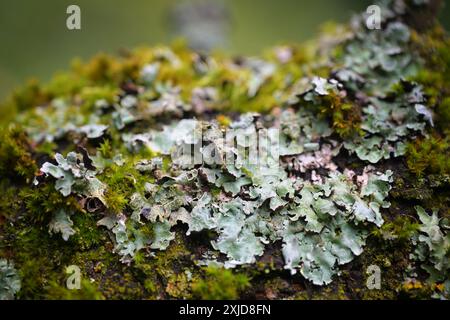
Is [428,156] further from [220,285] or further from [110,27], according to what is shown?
[110,27]

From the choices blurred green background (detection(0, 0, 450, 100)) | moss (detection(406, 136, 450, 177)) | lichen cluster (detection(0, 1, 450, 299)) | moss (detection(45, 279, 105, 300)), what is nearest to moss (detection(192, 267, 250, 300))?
lichen cluster (detection(0, 1, 450, 299))

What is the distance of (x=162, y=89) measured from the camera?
2729 millimetres

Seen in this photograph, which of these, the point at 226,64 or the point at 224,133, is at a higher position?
the point at 226,64

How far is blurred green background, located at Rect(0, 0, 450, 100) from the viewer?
6719 mm

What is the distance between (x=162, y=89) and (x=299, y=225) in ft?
4.56

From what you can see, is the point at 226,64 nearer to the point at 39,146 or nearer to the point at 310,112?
the point at 310,112

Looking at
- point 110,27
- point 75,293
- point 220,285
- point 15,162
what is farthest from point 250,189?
point 110,27

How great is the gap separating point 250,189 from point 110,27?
255 inches

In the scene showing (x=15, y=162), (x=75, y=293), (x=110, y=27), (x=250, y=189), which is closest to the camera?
(x=75, y=293)

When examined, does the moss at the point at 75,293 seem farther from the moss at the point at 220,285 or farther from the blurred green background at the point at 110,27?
the blurred green background at the point at 110,27

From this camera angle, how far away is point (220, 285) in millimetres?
1753
